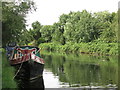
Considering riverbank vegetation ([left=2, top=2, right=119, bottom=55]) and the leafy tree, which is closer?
riverbank vegetation ([left=2, top=2, right=119, bottom=55])

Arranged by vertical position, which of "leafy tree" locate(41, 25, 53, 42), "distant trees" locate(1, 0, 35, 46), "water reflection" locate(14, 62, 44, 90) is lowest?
"water reflection" locate(14, 62, 44, 90)

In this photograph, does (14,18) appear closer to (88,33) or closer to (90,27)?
(88,33)

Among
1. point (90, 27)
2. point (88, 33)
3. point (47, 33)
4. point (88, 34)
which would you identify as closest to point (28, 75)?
point (88, 34)

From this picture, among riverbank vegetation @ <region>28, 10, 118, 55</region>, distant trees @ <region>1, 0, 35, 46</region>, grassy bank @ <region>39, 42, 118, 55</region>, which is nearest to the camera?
distant trees @ <region>1, 0, 35, 46</region>

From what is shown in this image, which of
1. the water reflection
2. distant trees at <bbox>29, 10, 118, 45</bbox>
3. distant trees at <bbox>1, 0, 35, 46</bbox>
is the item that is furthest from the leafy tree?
the water reflection

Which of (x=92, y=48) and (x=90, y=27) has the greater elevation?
(x=90, y=27)

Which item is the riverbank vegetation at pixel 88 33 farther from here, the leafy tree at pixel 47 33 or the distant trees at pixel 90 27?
the leafy tree at pixel 47 33

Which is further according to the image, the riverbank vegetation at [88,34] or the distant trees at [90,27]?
the distant trees at [90,27]

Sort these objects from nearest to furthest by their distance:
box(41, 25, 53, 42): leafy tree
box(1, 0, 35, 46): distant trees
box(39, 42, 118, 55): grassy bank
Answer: box(1, 0, 35, 46): distant trees < box(39, 42, 118, 55): grassy bank < box(41, 25, 53, 42): leafy tree

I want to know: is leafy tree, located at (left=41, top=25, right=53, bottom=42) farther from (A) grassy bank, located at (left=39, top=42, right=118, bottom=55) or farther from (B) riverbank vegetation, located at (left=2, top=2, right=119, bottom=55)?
(A) grassy bank, located at (left=39, top=42, right=118, bottom=55)

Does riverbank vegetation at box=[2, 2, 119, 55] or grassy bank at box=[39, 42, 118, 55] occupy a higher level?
riverbank vegetation at box=[2, 2, 119, 55]

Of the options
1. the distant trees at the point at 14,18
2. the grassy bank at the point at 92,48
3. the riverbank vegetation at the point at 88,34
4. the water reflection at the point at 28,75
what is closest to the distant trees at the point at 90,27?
the riverbank vegetation at the point at 88,34

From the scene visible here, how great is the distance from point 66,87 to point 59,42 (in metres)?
64.5

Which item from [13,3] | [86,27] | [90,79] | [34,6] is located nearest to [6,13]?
[13,3]
